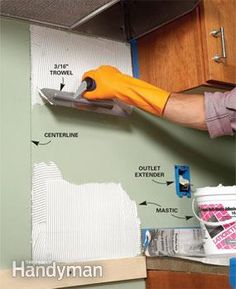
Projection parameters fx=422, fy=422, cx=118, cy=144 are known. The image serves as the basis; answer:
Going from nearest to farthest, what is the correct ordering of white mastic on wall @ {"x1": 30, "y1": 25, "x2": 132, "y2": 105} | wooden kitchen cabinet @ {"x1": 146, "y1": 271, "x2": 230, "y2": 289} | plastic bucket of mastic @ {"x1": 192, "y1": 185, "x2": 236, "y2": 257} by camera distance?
1. wooden kitchen cabinet @ {"x1": 146, "y1": 271, "x2": 230, "y2": 289}
2. plastic bucket of mastic @ {"x1": 192, "y1": 185, "x2": 236, "y2": 257}
3. white mastic on wall @ {"x1": 30, "y1": 25, "x2": 132, "y2": 105}

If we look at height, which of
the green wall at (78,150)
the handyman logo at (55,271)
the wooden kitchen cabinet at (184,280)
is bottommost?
the wooden kitchen cabinet at (184,280)

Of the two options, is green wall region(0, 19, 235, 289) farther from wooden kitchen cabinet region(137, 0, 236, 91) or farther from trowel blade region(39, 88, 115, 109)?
wooden kitchen cabinet region(137, 0, 236, 91)

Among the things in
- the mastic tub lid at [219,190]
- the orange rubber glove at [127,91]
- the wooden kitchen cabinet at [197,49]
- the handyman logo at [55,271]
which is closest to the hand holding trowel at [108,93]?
the orange rubber glove at [127,91]

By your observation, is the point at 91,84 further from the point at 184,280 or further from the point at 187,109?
the point at 184,280

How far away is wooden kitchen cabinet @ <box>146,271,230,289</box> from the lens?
1.04 metres

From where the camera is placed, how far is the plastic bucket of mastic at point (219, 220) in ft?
3.78

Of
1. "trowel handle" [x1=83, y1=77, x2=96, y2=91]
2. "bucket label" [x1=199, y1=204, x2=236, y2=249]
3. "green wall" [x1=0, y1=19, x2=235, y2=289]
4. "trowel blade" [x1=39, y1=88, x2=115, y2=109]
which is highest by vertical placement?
"trowel handle" [x1=83, y1=77, x2=96, y2=91]

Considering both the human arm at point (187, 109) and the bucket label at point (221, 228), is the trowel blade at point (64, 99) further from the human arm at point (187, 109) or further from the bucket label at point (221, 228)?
the bucket label at point (221, 228)

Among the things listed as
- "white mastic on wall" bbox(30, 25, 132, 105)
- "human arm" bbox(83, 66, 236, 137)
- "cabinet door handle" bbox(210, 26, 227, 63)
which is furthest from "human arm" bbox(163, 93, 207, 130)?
"white mastic on wall" bbox(30, 25, 132, 105)

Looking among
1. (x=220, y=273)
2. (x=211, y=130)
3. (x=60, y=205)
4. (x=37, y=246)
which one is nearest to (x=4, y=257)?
(x=37, y=246)

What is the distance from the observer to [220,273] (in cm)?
104

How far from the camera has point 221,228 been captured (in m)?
1.16

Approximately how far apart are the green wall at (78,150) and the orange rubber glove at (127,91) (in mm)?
100

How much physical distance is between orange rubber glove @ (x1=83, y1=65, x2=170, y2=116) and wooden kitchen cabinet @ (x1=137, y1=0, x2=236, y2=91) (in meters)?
0.12
